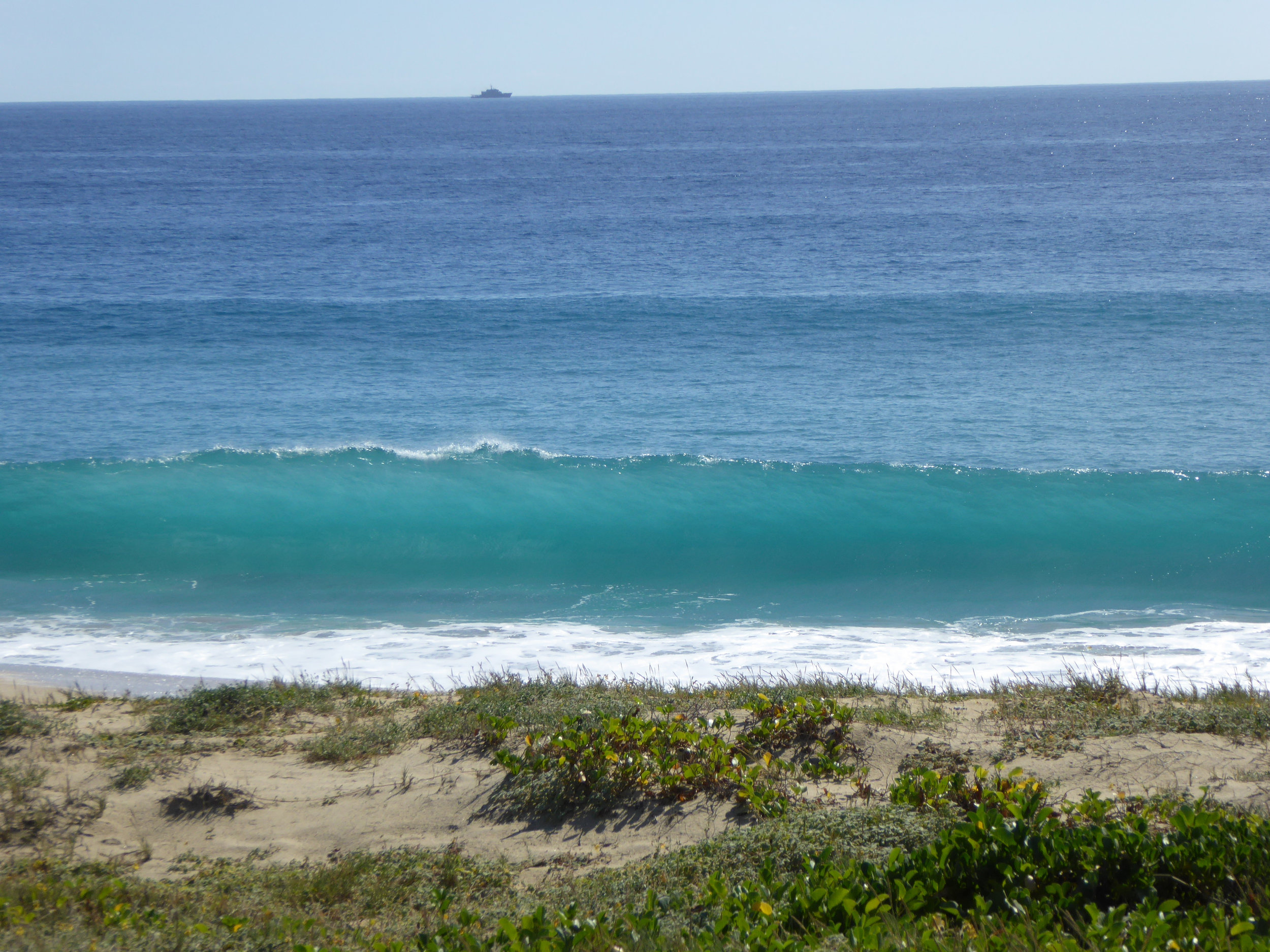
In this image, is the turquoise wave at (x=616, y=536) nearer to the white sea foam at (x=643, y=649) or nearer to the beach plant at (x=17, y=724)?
the white sea foam at (x=643, y=649)

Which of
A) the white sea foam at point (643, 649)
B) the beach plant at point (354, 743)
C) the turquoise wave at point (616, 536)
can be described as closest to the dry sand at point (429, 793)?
the beach plant at point (354, 743)

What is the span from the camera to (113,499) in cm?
1772

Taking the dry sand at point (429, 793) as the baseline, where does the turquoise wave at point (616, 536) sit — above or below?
below

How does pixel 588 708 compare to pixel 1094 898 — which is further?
pixel 588 708

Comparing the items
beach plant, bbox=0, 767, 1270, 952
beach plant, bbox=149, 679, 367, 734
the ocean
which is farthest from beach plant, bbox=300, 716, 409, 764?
the ocean

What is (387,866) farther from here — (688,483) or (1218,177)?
(1218,177)

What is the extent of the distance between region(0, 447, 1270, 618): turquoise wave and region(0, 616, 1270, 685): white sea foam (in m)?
0.98

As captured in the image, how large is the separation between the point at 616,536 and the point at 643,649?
202 inches

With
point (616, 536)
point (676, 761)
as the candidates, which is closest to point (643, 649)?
point (616, 536)

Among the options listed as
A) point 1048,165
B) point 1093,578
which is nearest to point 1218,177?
point 1048,165

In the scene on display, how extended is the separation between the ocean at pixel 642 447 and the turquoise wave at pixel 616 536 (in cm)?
9

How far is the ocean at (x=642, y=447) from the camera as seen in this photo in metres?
12.7

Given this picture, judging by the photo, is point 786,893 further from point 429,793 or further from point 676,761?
point 429,793

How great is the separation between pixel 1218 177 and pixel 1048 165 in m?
14.4
